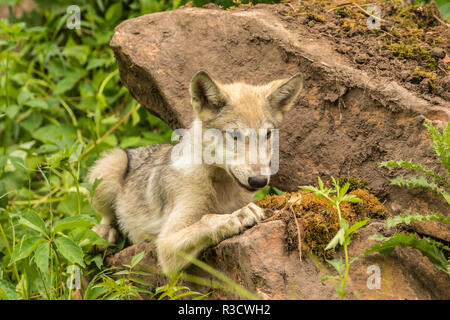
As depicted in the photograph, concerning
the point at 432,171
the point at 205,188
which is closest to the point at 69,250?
the point at 205,188

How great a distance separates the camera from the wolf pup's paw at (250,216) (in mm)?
4387

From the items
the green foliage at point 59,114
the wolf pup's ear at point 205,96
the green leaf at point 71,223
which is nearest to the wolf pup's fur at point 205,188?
the wolf pup's ear at point 205,96

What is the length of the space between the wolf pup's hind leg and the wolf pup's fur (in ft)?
0.68

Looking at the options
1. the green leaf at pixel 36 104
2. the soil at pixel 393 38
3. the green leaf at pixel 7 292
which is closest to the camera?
the green leaf at pixel 7 292

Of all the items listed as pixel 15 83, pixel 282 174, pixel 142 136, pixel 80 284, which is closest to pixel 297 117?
pixel 282 174

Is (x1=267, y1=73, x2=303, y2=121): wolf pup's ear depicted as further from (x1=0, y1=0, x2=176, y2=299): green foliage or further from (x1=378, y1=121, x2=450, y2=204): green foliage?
(x1=0, y1=0, x2=176, y2=299): green foliage

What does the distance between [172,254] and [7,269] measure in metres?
2.09

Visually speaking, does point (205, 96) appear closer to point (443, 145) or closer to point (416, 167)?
point (416, 167)

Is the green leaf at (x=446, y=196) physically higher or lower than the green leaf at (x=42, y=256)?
higher

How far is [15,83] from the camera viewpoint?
8.58 meters

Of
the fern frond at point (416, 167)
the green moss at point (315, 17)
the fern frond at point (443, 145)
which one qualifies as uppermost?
the green moss at point (315, 17)

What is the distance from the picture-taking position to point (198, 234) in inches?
181

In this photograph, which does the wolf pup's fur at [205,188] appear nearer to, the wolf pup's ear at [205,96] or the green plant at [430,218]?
the wolf pup's ear at [205,96]

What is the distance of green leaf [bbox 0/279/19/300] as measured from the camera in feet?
15.2
